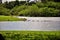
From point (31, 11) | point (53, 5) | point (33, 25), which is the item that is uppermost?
point (53, 5)

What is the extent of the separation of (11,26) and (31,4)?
0.61 meters

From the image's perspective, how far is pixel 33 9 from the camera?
3230mm

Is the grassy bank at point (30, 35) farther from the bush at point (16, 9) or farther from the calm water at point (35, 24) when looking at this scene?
the bush at point (16, 9)

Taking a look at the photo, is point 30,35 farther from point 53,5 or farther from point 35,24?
point 53,5

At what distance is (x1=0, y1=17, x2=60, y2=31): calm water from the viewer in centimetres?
317

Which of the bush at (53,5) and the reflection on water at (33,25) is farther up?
the bush at (53,5)

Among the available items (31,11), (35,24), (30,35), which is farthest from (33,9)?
(30,35)

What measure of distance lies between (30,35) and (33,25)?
0.21 m

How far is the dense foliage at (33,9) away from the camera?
322 centimetres

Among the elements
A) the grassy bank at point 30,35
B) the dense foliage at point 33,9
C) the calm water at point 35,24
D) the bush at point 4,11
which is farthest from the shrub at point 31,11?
the grassy bank at point 30,35

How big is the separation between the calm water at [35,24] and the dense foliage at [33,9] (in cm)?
11

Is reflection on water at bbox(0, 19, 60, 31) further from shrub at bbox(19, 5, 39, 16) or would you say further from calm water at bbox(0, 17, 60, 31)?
shrub at bbox(19, 5, 39, 16)

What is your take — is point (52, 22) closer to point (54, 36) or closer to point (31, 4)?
point (54, 36)

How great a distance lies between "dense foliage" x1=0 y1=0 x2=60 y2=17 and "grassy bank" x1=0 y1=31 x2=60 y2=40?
372 millimetres
